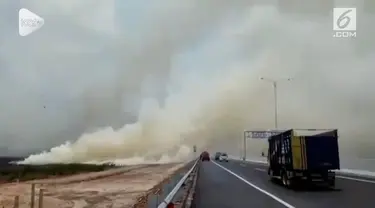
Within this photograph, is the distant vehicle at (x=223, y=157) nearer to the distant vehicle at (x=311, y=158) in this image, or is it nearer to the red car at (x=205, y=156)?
the red car at (x=205, y=156)

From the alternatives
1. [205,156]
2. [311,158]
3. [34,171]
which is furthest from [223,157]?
[311,158]

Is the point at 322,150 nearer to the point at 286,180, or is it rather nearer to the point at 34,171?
the point at 286,180

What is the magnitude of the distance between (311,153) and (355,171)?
9.31 m

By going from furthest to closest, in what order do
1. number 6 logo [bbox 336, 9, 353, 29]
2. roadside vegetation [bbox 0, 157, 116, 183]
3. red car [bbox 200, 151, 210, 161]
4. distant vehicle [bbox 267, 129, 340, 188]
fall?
red car [bbox 200, 151, 210, 161] < roadside vegetation [bbox 0, 157, 116, 183] < distant vehicle [bbox 267, 129, 340, 188] < number 6 logo [bbox 336, 9, 353, 29]

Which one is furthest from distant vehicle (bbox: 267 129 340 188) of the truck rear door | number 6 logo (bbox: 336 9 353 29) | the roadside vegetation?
the roadside vegetation

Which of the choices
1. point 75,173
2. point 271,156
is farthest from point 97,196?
point 75,173

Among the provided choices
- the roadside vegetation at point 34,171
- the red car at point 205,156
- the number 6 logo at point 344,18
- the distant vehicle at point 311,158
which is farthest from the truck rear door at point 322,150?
the red car at point 205,156

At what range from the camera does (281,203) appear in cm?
1157

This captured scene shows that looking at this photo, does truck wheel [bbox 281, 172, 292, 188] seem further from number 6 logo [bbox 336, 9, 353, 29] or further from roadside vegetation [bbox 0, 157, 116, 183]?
roadside vegetation [bbox 0, 157, 116, 183]

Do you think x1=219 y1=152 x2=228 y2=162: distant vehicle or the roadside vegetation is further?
x1=219 y1=152 x2=228 y2=162: distant vehicle

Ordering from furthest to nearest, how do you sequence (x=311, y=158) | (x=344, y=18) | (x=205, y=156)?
(x=205, y=156)
(x=311, y=158)
(x=344, y=18)

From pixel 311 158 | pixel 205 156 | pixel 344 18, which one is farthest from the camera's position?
pixel 205 156

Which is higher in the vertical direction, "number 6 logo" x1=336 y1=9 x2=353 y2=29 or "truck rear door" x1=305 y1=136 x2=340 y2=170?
"number 6 logo" x1=336 y1=9 x2=353 y2=29

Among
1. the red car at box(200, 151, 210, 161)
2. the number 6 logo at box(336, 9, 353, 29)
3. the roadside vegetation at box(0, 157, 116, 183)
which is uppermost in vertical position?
the number 6 logo at box(336, 9, 353, 29)
